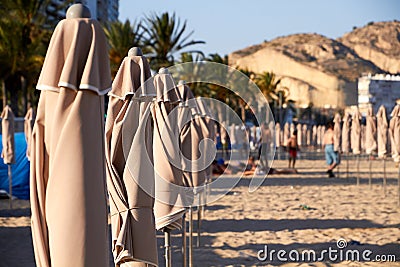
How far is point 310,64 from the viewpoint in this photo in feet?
525

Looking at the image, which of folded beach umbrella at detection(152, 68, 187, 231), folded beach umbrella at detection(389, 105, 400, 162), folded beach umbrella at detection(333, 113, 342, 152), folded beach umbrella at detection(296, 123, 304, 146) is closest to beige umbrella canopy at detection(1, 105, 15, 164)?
folded beach umbrella at detection(152, 68, 187, 231)

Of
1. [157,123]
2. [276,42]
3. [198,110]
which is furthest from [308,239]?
[276,42]

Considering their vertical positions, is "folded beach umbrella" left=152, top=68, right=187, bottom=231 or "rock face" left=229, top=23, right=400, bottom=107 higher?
"rock face" left=229, top=23, right=400, bottom=107

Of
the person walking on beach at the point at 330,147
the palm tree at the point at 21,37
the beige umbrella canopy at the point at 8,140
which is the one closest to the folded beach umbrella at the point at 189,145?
the beige umbrella canopy at the point at 8,140

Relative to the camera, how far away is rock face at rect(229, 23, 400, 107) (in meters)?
145

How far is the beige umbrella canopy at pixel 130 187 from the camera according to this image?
4367mm

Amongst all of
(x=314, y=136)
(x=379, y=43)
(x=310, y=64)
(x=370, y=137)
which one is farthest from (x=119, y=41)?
(x=379, y=43)

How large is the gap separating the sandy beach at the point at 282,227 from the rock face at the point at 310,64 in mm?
109535

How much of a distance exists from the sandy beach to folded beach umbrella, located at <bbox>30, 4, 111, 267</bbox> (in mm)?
4772

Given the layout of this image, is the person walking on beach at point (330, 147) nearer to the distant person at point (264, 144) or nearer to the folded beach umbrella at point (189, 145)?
the distant person at point (264, 144)

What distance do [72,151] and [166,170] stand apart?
8.54ft

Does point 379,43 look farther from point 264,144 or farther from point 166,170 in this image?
point 166,170

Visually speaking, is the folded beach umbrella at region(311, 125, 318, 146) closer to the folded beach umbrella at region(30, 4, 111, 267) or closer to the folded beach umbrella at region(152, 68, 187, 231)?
the folded beach umbrella at region(152, 68, 187, 231)

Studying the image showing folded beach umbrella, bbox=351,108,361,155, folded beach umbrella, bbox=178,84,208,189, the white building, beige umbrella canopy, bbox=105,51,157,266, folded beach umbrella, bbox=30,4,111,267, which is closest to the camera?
folded beach umbrella, bbox=30,4,111,267
